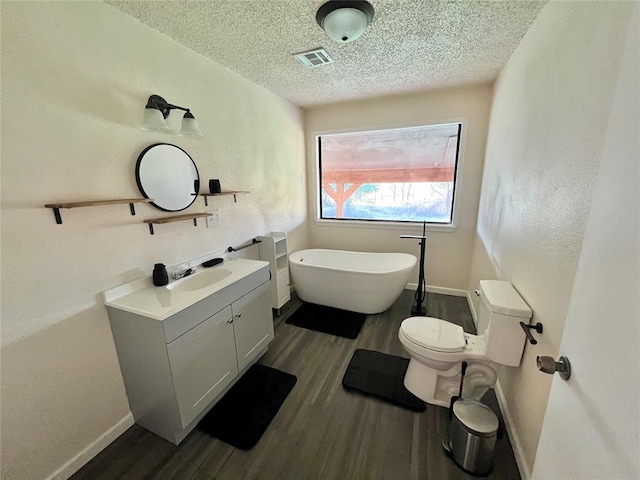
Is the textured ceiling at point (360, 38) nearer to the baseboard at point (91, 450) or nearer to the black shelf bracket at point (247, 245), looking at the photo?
the black shelf bracket at point (247, 245)

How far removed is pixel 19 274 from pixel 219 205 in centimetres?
130

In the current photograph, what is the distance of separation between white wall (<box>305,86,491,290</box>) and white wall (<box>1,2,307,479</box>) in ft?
6.49

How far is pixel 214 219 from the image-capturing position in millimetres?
2225

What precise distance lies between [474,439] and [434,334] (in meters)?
0.56

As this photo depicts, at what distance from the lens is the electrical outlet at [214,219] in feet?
7.14

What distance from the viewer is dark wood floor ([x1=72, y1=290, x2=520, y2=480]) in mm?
1363

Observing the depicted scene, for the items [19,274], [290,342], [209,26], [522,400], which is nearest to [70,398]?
[19,274]

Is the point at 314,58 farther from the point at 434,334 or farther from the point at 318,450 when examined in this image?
the point at 318,450

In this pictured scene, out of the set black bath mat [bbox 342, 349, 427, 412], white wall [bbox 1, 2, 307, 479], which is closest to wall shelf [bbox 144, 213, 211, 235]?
white wall [bbox 1, 2, 307, 479]

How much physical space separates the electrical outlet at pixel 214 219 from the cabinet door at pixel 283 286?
0.94 meters

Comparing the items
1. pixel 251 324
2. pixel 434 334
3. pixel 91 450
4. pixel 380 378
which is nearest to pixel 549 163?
pixel 434 334

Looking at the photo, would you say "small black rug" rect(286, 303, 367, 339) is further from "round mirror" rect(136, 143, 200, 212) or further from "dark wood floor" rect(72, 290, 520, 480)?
"round mirror" rect(136, 143, 200, 212)

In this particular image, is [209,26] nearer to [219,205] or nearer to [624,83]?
[219,205]

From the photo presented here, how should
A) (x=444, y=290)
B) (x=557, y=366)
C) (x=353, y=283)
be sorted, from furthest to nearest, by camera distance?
(x=444, y=290)
(x=353, y=283)
(x=557, y=366)
